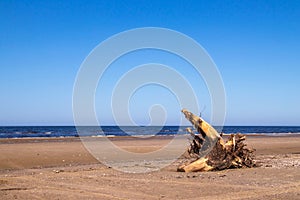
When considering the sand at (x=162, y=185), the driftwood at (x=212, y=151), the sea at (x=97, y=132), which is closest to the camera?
the sand at (x=162, y=185)

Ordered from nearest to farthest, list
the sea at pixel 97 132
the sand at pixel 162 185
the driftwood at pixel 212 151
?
the sand at pixel 162 185, the driftwood at pixel 212 151, the sea at pixel 97 132

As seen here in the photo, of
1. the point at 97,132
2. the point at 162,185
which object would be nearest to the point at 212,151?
the point at 162,185

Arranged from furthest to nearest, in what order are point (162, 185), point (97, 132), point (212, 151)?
1. point (97, 132)
2. point (212, 151)
3. point (162, 185)

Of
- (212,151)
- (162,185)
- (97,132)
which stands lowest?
(162,185)

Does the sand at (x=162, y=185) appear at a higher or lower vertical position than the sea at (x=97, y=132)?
lower

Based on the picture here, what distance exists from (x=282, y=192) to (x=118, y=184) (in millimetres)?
4623

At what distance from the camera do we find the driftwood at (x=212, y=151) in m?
15.6

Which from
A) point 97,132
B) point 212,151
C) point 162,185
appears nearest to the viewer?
point 162,185

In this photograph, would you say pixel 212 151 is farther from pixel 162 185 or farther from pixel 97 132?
pixel 97 132

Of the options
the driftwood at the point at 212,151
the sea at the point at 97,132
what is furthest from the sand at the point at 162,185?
A: the sea at the point at 97,132

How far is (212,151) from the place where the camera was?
628 inches

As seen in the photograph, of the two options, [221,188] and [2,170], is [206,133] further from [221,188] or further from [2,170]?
[2,170]

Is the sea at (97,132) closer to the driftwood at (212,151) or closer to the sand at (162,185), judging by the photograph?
the driftwood at (212,151)

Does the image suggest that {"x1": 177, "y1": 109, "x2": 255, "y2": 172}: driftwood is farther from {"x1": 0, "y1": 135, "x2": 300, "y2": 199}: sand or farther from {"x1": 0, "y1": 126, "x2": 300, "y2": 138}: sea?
{"x1": 0, "y1": 126, "x2": 300, "y2": 138}: sea
